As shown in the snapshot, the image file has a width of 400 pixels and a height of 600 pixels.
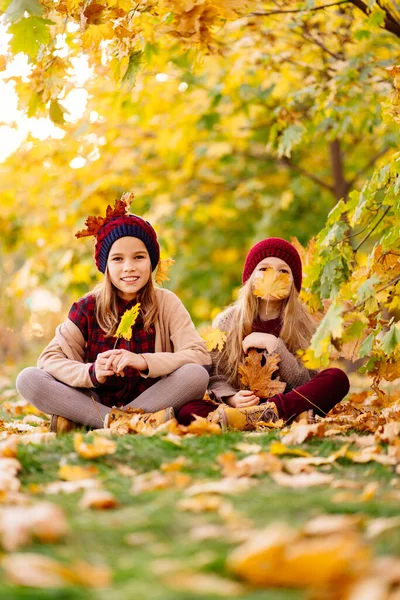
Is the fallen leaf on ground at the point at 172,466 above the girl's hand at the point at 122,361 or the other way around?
the other way around

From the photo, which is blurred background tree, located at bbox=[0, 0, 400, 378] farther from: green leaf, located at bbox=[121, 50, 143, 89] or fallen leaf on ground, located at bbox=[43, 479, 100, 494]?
fallen leaf on ground, located at bbox=[43, 479, 100, 494]

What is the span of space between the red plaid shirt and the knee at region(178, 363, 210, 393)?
250 mm

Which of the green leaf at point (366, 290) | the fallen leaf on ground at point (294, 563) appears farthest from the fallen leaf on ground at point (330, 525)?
the green leaf at point (366, 290)

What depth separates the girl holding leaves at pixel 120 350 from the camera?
3.54m

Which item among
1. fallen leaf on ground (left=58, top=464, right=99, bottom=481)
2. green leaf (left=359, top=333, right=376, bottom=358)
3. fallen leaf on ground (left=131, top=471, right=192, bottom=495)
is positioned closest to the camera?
fallen leaf on ground (left=131, top=471, right=192, bottom=495)

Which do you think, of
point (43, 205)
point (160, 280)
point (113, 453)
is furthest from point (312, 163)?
point (113, 453)

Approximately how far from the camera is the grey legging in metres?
3.55

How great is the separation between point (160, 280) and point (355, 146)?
6.78 metres

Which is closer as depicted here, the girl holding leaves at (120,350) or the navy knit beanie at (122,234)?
the girl holding leaves at (120,350)

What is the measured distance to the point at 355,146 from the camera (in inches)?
396

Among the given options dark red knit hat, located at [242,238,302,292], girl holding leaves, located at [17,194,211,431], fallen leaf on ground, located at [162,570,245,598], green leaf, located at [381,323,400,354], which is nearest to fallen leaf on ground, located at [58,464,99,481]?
fallen leaf on ground, located at [162,570,245,598]

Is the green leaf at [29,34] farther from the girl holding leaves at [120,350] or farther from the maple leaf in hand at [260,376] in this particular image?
the maple leaf in hand at [260,376]

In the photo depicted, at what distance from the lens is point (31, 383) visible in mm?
3559

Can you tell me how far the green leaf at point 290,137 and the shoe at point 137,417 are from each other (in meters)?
2.51
